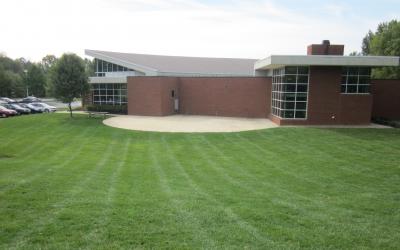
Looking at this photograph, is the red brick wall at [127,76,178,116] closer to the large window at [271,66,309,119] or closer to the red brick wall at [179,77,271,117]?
the red brick wall at [179,77,271,117]

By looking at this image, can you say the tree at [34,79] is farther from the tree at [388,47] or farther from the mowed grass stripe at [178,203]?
the mowed grass stripe at [178,203]

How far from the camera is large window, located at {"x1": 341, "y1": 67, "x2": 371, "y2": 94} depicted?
925 inches

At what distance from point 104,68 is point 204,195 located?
31.4m

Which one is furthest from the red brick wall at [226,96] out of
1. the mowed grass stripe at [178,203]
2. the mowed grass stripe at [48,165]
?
the mowed grass stripe at [178,203]

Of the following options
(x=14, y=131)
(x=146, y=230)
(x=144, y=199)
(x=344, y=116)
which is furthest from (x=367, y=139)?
(x=14, y=131)

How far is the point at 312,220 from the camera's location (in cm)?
666

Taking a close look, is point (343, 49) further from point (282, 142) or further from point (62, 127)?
point (62, 127)

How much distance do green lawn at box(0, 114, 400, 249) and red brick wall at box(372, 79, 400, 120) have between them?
11575 mm

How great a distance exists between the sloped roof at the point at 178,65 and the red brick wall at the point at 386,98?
14422 millimetres

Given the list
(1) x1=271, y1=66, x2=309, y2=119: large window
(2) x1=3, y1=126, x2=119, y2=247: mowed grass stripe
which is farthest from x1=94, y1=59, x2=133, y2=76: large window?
(2) x1=3, y1=126, x2=119, y2=247: mowed grass stripe

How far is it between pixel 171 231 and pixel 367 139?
15389 millimetres

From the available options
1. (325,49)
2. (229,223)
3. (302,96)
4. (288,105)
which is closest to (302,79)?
(302,96)

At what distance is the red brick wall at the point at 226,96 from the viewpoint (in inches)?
1164

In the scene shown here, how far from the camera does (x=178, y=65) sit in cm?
3950
